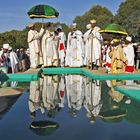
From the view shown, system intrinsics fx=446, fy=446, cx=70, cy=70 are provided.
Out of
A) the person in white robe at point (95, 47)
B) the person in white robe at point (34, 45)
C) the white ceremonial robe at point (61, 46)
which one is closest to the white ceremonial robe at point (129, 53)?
the person in white robe at point (95, 47)

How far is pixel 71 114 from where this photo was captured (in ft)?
23.9

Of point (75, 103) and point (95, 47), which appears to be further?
point (95, 47)

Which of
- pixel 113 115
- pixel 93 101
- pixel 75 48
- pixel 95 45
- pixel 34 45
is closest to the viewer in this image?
pixel 113 115

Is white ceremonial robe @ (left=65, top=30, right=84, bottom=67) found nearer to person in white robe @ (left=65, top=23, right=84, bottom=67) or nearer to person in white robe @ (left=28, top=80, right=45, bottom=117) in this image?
person in white robe @ (left=65, top=23, right=84, bottom=67)

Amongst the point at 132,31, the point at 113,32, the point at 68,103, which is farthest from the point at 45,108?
the point at 132,31

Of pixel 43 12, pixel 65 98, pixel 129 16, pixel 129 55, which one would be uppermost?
pixel 129 16

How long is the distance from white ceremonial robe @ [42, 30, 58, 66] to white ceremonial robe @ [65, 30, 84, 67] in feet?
1.89

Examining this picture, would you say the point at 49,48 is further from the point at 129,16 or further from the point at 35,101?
the point at 129,16

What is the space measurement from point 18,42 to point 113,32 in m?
27.3

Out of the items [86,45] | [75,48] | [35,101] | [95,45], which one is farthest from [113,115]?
[75,48]

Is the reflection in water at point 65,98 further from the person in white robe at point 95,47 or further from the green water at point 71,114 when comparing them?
the person in white robe at point 95,47

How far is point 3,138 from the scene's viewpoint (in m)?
5.40

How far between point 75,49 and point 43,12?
1.95 metres

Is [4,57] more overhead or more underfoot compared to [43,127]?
more overhead
